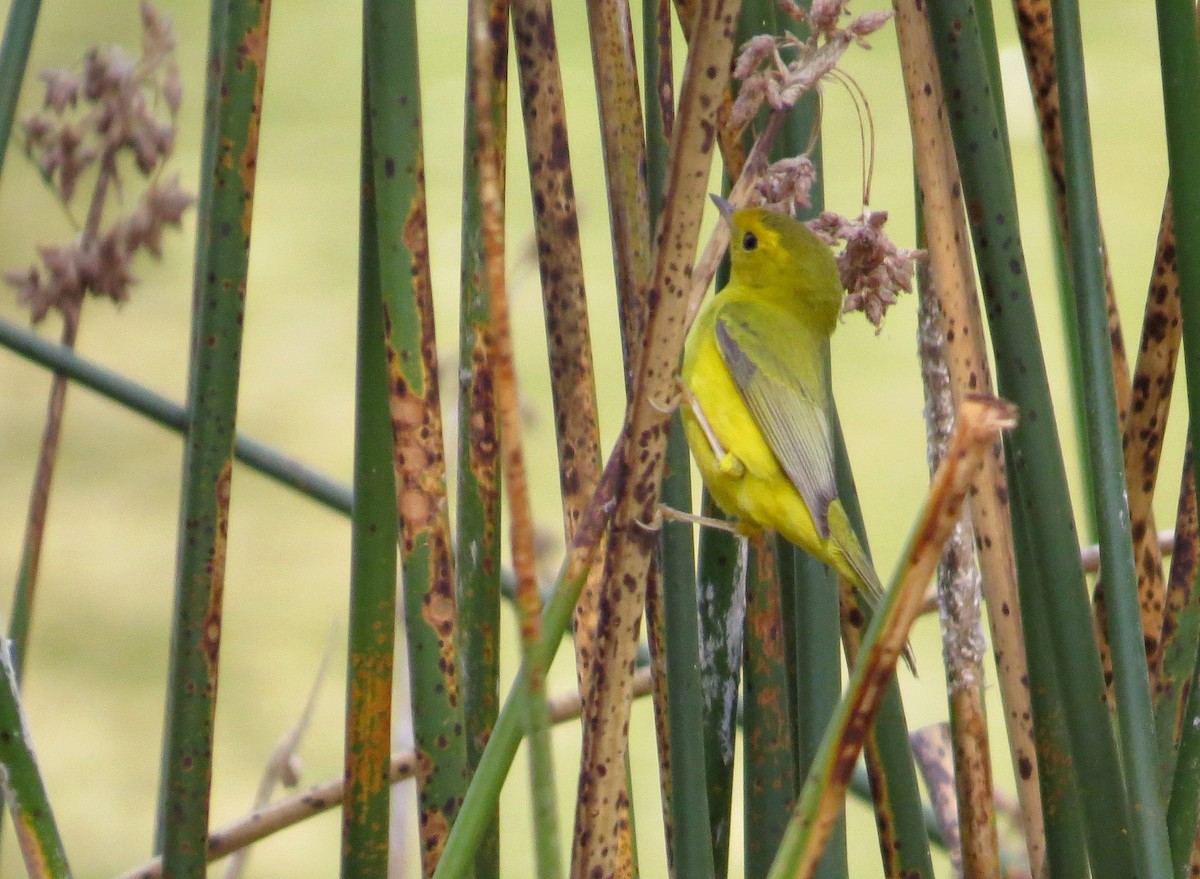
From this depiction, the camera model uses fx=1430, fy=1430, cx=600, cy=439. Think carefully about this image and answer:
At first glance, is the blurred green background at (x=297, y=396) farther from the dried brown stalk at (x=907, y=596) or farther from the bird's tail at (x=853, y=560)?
the dried brown stalk at (x=907, y=596)

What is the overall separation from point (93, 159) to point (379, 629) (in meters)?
0.75

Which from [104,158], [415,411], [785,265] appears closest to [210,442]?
[415,411]

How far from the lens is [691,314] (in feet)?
2.90

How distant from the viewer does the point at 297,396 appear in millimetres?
4375

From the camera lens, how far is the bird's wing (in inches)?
53.6

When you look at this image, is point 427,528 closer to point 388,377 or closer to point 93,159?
point 388,377

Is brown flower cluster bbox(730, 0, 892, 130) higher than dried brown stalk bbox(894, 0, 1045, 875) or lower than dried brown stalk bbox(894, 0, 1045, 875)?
higher

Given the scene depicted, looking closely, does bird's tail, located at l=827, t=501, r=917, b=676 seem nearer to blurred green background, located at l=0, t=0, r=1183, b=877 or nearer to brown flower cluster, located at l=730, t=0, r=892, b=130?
brown flower cluster, located at l=730, t=0, r=892, b=130

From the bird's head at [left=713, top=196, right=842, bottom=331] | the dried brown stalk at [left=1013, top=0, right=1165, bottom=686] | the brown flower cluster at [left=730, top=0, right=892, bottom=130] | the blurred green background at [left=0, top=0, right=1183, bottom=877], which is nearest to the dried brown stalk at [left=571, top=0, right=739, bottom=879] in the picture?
the brown flower cluster at [left=730, top=0, right=892, bottom=130]

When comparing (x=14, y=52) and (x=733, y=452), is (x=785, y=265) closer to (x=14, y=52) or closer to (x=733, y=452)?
(x=733, y=452)

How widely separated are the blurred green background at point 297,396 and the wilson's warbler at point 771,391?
2.02 m

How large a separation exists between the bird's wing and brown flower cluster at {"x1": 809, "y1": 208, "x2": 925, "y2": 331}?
0.84 feet

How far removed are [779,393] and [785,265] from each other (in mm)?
229

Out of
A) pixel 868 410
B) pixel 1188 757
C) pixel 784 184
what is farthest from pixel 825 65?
pixel 868 410
